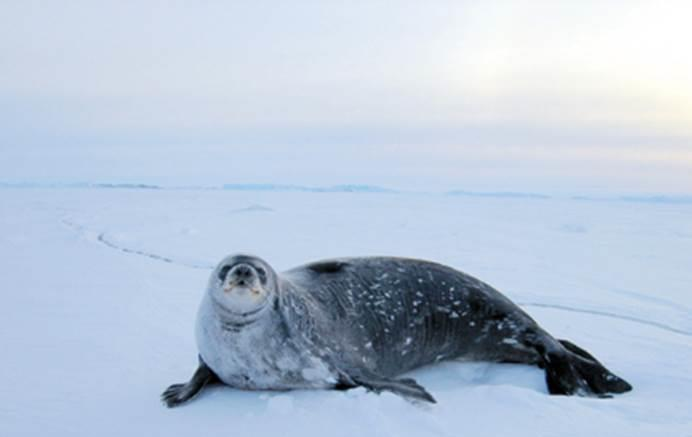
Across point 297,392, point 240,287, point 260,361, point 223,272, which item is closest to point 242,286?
point 240,287

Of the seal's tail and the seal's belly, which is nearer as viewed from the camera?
the seal's belly

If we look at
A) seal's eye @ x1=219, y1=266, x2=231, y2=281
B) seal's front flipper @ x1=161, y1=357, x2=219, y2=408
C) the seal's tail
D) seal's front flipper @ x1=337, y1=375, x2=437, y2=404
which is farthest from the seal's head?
the seal's tail

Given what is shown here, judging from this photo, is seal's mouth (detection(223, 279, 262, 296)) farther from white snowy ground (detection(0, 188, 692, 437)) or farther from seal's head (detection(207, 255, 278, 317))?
white snowy ground (detection(0, 188, 692, 437))

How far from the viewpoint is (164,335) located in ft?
13.0

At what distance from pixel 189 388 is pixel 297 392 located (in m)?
0.47

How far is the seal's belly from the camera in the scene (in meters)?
2.84

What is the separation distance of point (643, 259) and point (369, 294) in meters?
5.92

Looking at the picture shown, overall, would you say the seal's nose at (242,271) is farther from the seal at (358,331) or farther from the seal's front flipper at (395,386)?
the seal's front flipper at (395,386)

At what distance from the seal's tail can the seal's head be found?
4.90 ft

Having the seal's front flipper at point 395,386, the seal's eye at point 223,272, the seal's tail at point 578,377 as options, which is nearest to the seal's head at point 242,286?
the seal's eye at point 223,272

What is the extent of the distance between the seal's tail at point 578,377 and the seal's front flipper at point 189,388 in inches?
65.4

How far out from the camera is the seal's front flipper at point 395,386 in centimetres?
267

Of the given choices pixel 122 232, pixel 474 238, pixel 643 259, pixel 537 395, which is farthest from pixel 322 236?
pixel 537 395

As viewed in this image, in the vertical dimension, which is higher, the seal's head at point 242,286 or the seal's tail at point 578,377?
the seal's head at point 242,286
